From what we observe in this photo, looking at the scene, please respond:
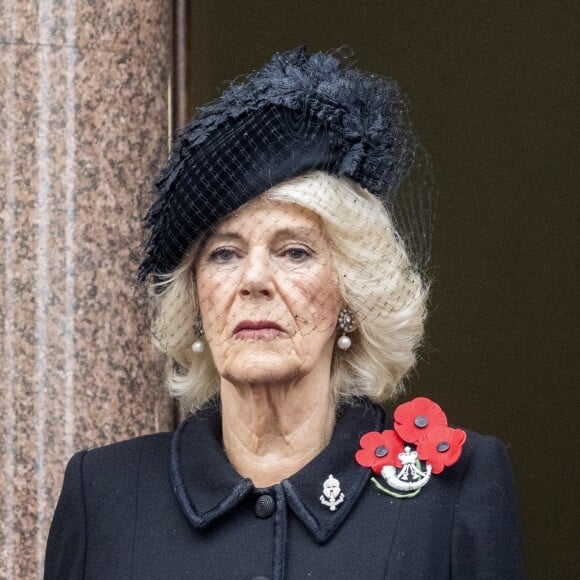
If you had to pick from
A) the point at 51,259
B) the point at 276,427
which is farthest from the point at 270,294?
the point at 51,259

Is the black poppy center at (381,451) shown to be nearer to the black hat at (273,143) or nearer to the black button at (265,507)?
the black button at (265,507)

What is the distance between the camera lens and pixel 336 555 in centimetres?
336

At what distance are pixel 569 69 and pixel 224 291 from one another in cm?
343

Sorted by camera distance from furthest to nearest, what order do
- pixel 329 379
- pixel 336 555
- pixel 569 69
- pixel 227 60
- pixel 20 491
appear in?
pixel 569 69
pixel 227 60
pixel 20 491
pixel 329 379
pixel 336 555

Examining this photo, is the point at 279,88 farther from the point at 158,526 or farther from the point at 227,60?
the point at 227,60

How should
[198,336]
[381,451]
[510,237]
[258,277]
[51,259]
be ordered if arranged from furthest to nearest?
[510,237]
[51,259]
[198,336]
[381,451]
[258,277]

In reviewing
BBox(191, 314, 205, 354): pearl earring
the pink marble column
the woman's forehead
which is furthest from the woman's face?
the pink marble column

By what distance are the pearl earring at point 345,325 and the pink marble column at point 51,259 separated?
0.87m

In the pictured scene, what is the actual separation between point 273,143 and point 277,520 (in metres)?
0.87

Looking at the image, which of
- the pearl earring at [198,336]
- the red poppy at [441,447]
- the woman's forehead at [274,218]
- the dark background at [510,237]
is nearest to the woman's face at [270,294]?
the woman's forehead at [274,218]

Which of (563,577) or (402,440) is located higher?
(402,440)

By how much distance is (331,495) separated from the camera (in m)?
3.43

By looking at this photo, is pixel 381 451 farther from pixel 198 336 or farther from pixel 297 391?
pixel 198 336

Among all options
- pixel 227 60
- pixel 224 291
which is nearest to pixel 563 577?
pixel 227 60
